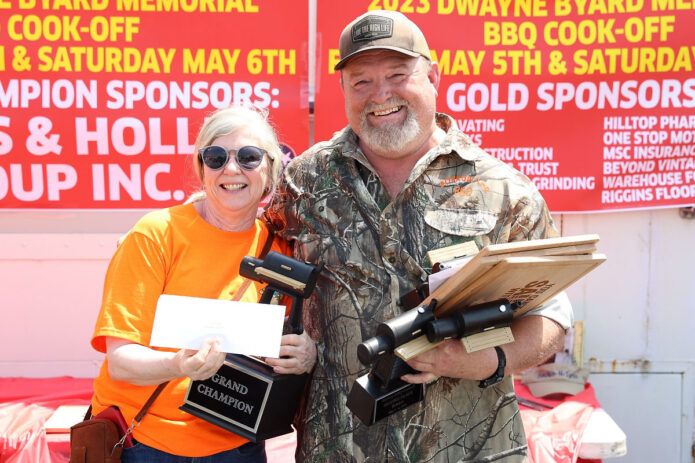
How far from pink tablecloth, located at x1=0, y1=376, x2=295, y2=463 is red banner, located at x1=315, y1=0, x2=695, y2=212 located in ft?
6.32

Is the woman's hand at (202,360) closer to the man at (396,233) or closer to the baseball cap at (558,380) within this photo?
the man at (396,233)

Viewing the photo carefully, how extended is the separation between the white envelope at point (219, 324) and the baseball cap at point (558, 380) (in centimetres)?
232

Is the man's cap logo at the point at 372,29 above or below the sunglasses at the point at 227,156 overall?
above

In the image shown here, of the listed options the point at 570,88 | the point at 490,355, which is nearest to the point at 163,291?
the point at 490,355

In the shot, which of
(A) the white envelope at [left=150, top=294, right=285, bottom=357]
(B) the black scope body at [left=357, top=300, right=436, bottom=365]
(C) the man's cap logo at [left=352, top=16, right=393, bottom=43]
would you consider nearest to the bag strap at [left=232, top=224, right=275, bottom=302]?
(A) the white envelope at [left=150, top=294, right=285, bottom=357]

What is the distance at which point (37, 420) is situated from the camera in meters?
3.15

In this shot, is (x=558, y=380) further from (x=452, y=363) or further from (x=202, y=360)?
(x=202, y=360)

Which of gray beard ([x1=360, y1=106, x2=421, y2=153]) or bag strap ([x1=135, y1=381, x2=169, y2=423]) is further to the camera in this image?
gray beard ([x1=360, y1=106, x2=421, y2=153])

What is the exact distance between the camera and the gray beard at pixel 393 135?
6.70ft

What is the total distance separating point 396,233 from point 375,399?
0.55 m

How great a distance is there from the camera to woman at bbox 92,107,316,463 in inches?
72.4

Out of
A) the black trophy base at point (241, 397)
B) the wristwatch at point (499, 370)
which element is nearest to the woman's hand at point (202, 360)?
the black trophy base at point (241, 397)

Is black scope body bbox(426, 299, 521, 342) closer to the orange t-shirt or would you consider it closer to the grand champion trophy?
the grand champion trophy

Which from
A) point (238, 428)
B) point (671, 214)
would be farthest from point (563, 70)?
point (238, 428)
